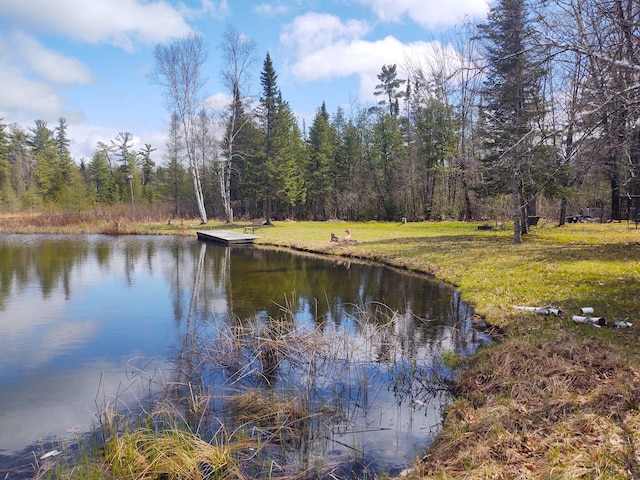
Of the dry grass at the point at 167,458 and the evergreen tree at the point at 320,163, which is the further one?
the evergreen tree at the point at 320,163

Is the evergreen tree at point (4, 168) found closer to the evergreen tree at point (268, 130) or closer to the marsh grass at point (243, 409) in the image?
the evergreen tree at point (268, 130)

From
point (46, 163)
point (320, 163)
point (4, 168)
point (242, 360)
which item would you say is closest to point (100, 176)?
point (46, 163)

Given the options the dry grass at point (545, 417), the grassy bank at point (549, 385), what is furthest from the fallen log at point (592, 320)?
the dry grass at point (545, 417)

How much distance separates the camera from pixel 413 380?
240 inches

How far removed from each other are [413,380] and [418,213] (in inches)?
1255

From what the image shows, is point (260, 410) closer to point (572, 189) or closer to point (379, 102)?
point (572, 189)

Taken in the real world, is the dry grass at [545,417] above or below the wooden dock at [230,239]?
below

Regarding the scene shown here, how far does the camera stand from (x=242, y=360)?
6.62 m

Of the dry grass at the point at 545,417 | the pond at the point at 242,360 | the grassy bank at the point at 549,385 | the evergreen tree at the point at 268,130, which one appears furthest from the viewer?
the evergreen tree at the point at 268,130

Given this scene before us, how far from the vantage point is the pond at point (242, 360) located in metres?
4.64

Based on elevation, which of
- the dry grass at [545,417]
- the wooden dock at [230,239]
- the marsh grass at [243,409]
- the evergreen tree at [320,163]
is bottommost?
the marsh grass at [243,409]

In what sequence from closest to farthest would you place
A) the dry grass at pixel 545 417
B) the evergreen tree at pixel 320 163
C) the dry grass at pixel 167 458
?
the dry grass at pixel 545 417
the dry grass at pixel 167 458
the evergreen tree at pixel 320 163

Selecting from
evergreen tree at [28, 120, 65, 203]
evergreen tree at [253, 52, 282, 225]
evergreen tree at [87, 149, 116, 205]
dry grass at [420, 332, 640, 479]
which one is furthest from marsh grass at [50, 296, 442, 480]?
evergreen tree at [87, 149, 116, 205]

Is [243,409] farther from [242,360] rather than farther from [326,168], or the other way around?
[326,168]
